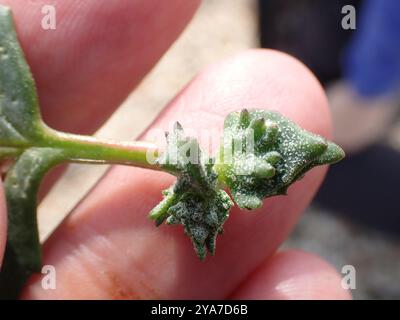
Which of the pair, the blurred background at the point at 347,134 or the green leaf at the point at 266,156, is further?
the blurred background at the point at 347,134

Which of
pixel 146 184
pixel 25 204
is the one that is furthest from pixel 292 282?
pixel 25 204

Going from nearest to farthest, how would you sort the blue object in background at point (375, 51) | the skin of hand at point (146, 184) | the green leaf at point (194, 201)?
the green leaf at point (194, 201) → the skin of hand at point (146, 184) → the blue object in background at point (375, 51)

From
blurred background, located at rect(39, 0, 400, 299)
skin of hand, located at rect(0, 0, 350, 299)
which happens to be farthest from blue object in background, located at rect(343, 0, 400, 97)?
skin of hand, located at rect(0, 0, 350, 299)

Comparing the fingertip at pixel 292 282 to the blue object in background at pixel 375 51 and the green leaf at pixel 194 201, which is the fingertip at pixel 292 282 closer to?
the green leaf at pixel 194 201

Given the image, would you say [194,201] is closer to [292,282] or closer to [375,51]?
[292,282]

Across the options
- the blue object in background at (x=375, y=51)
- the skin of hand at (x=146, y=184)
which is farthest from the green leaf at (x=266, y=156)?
the blue object in background at (x=375, y=51)

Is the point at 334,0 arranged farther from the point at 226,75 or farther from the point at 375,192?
the point at 226,75
